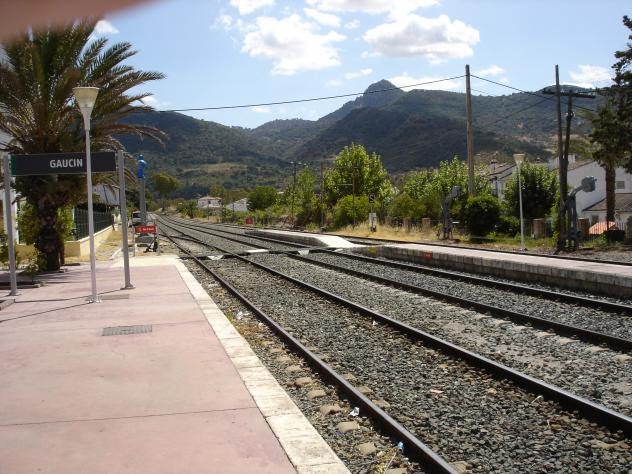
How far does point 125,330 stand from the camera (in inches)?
369

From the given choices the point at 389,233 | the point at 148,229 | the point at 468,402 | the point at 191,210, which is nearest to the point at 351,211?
the point at 389,233

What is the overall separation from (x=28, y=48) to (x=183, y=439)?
14868mm

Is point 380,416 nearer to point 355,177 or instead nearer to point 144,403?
point 144,403

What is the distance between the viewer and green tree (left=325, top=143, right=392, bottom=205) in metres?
65.2

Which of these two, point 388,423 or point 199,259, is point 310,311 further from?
point 199,259

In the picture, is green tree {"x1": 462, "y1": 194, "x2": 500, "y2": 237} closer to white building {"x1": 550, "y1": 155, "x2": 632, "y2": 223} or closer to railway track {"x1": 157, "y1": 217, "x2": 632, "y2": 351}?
railway track {"x1": 157, "y1": 217, "x2": 632, "y2": 351}

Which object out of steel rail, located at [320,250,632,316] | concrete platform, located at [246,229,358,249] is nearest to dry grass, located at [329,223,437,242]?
concrete platform, located at [246,229,358,249]

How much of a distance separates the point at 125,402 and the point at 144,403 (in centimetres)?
18

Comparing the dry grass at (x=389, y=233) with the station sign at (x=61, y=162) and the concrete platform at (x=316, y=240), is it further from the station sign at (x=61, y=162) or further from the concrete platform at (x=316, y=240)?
the station sign at (x=61, y=162)

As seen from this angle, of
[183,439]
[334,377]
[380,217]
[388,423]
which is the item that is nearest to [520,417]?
[388,423]

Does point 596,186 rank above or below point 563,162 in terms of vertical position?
above

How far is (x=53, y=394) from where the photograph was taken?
5992 mm

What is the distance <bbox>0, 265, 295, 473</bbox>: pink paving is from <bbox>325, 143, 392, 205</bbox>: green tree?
55047 mm

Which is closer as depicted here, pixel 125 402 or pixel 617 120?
pixel 125 402
